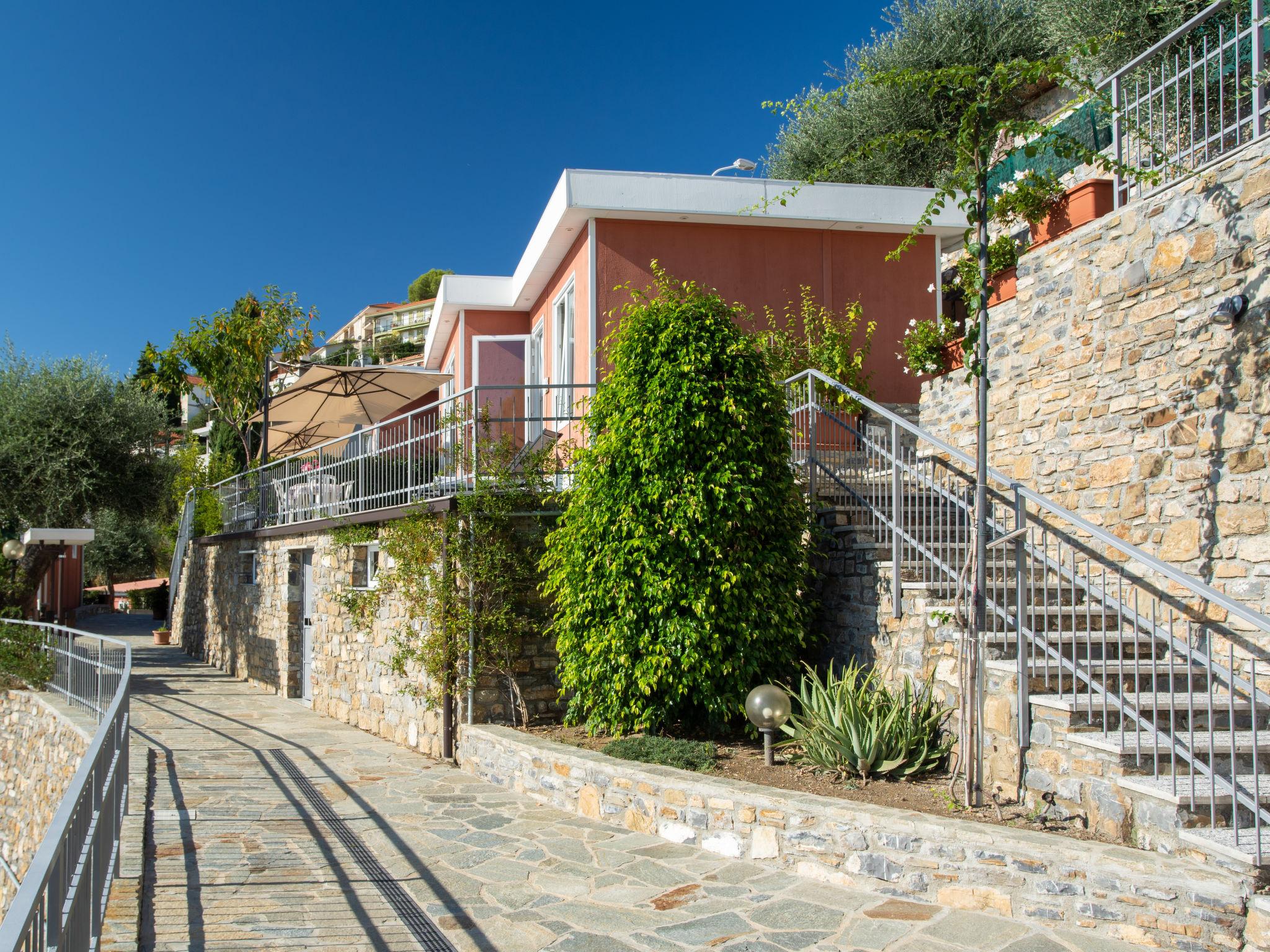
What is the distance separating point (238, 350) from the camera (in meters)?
22.4

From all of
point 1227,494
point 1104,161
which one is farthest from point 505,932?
point 1104,161

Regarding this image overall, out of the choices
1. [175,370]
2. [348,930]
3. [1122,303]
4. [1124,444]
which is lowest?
[348,930]

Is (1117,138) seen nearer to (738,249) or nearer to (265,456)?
(738,249)

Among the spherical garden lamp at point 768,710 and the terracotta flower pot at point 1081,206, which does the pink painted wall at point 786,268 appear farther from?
the spherical garden lamp at point 768,710

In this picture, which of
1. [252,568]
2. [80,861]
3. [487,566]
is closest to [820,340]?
[487,566]

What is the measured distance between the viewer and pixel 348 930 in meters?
4.86

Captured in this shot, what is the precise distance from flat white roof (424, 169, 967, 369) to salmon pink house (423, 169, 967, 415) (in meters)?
0.02

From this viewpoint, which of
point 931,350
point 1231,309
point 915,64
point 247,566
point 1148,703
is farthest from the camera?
point 915,64

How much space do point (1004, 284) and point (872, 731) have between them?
596 centimetres

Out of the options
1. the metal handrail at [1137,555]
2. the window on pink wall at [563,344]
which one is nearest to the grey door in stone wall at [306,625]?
the window on pink wall at [563,344]

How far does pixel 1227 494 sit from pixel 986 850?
10.6 ft

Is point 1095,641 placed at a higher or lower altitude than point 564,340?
lower

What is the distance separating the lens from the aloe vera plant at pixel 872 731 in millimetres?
6371

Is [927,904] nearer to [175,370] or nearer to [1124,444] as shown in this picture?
[1124,444]
